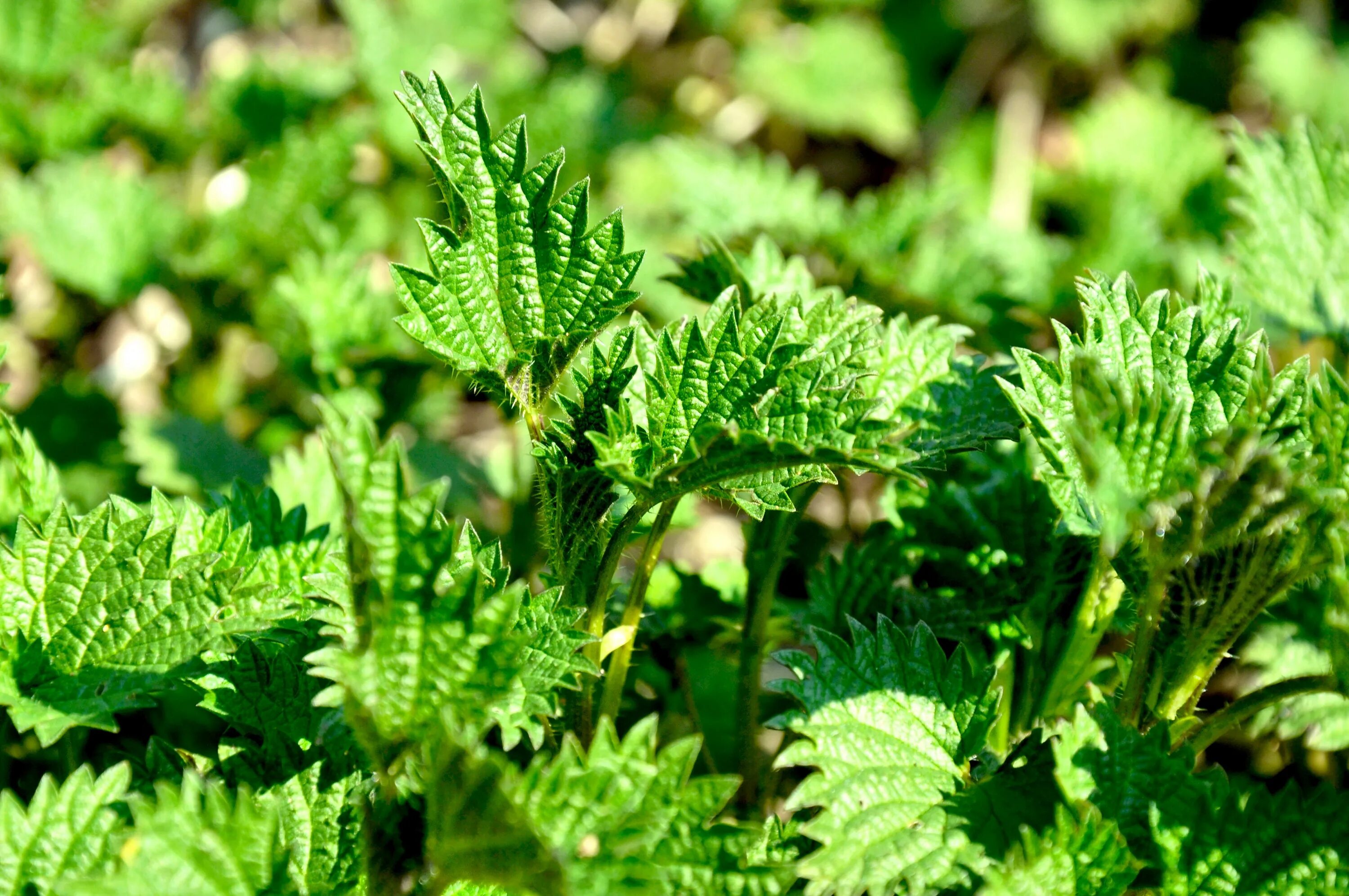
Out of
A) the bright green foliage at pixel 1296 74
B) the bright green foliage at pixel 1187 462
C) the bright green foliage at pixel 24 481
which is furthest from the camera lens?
the bright green foliage at pixel 1296 74

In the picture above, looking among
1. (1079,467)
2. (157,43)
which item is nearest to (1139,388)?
(1079,467)

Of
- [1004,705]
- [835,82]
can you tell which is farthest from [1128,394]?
[835,82]

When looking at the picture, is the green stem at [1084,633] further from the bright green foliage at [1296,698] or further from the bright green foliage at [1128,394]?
the bright green foliage at [1296,698]

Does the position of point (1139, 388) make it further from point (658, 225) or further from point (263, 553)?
point (658, 225)

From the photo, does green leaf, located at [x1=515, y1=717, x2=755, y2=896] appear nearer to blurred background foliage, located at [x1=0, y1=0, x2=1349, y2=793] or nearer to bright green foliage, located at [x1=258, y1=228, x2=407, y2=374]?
blurred background foliage, located at [x1=0, y1=0, x2=1349, y2=793]

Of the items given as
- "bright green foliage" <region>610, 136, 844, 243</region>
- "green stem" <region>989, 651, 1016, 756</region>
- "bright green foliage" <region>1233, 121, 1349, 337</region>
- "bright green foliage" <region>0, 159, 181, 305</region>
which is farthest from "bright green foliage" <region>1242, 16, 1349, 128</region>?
"bright green foliage" <region>0, 159, 181, 305</region>

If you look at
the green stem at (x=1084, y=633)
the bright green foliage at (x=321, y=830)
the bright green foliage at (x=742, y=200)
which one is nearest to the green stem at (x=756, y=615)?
the green stem at (x=1084, y=633)

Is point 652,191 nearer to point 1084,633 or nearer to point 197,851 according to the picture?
point 1084,633
